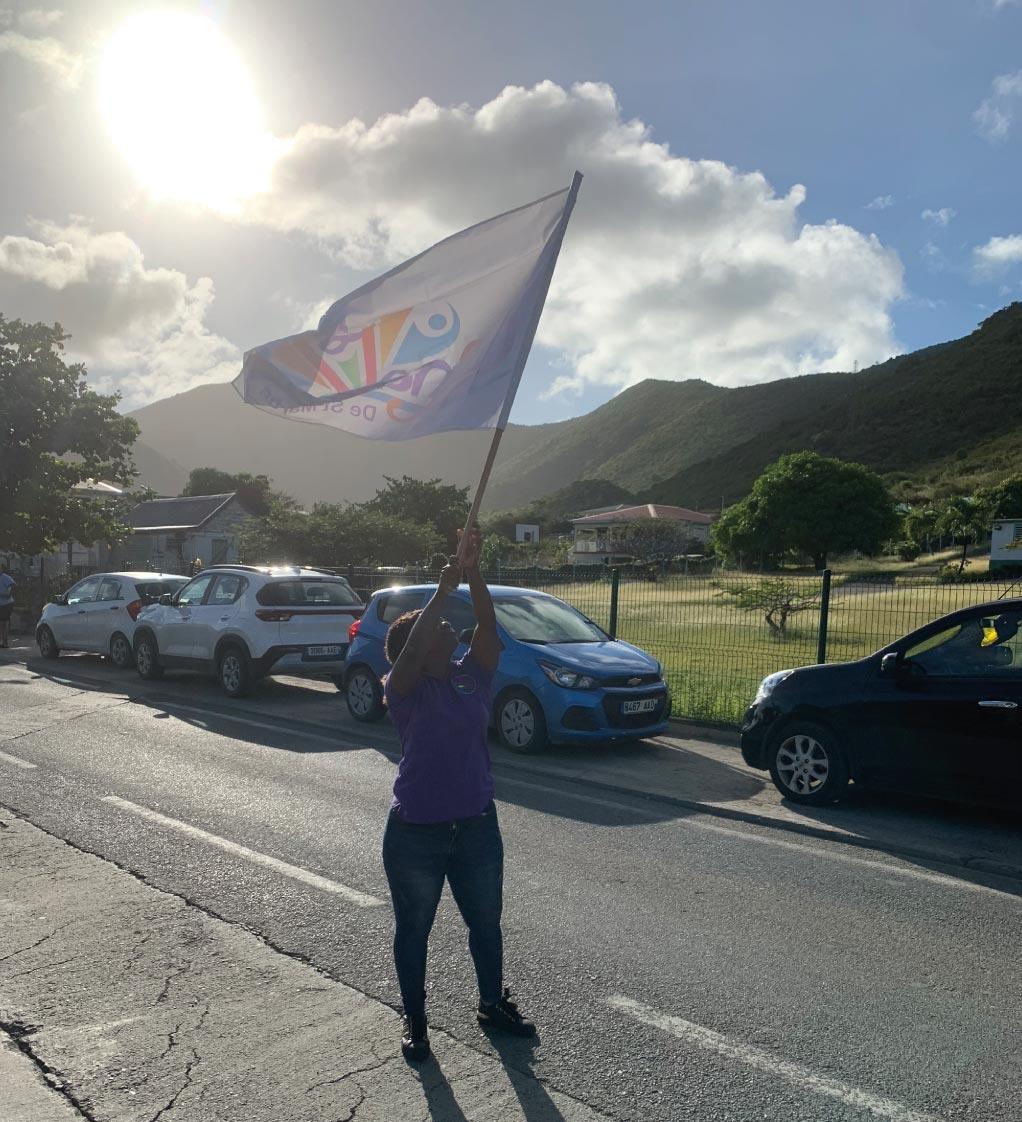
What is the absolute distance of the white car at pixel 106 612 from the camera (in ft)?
54.6

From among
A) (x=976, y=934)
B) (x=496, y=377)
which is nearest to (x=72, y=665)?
(x=496, y=377)

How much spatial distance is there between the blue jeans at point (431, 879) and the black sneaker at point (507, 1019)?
9.1 inches

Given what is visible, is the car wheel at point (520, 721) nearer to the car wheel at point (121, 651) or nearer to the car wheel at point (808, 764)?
the car wheel at point (808, 764)

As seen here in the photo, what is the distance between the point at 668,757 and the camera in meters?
10.0

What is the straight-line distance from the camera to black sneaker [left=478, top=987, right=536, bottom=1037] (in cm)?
386

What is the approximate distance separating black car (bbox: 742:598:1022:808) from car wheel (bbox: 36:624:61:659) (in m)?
14.3

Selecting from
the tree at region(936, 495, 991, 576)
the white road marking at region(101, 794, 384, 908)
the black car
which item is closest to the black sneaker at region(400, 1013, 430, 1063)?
the white road marking at region(101, 794, 384, 908)

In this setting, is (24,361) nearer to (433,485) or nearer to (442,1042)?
(442,1042)

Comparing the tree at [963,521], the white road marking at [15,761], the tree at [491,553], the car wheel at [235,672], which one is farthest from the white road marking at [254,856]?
the tree at [963,521]

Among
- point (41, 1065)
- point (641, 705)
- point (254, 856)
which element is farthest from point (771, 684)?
point (41, 1065)

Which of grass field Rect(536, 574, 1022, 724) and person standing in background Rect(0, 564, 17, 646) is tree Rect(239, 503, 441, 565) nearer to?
person standing in background Rect(0, 564, 17, 646)

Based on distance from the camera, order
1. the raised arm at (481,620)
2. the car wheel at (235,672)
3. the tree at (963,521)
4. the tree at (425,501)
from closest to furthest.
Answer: the raised arm at (481,620) → the car wheel at (235,672) → the tree at (963,521) → the tree at (425,501)

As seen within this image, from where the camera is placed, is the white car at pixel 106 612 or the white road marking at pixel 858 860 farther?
the white car at pixel 106 612

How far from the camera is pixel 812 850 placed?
21.8 feet
